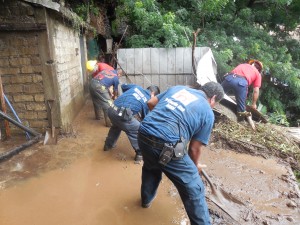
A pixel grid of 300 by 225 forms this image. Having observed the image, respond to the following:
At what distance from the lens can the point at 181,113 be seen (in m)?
2.61

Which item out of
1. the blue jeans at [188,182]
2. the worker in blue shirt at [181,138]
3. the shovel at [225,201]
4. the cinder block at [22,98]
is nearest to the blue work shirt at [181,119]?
the worker in blue shirt at [181,138]

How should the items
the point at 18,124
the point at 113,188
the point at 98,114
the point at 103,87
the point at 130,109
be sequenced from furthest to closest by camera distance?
the point at 98,114, the point at 103,87, the point at 18,124, the point at 130,109, the point at 113,188

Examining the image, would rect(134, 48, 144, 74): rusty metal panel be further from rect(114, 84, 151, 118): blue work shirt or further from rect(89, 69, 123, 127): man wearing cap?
rect(114, 84, 151, 118): blue work shirt

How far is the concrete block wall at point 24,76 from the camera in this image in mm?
4855

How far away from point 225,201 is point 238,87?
3321mm

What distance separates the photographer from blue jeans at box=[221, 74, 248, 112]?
6027mm

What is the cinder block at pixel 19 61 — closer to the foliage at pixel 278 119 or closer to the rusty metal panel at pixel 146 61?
the rusty metal panel at pixel 146 61

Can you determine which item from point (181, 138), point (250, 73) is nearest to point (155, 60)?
point (250, 73)

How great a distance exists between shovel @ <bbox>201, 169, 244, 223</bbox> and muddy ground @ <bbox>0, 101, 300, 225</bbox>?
1cm

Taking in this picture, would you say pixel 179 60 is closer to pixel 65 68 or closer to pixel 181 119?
pixel 65 68

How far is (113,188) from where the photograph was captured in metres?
3.70

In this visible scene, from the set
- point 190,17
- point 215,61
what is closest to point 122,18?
point 190,17

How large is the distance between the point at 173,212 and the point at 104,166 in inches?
61.8

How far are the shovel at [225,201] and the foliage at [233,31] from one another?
15.5 ft
